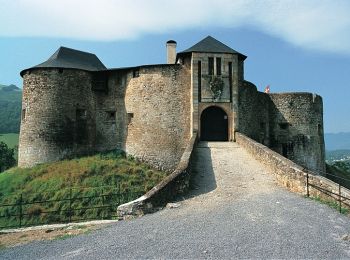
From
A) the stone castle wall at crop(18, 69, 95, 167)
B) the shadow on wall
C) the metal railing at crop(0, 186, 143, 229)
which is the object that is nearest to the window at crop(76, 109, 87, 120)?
the stone castle wall at crop(18, 69, 95, 167)

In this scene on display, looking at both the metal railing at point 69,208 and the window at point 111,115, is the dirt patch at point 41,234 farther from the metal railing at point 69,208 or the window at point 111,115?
the window at point 111,115

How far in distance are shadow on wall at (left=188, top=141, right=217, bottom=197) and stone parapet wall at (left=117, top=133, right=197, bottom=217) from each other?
1.02 ft

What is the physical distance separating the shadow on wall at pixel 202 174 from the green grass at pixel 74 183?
3924 millimetres

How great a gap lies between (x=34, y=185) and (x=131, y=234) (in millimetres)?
14643

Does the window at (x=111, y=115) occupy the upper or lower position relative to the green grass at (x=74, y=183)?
upper

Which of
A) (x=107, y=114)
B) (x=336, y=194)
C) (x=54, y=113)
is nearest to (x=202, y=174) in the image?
(x=336, y=194)

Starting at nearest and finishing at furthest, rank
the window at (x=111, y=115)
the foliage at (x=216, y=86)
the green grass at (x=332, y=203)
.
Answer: the green grass at (x=332, y=203) < the foliage at (x=216, y=86) < the window at (x=111, y=115)

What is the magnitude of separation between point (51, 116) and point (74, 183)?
19.2 feet

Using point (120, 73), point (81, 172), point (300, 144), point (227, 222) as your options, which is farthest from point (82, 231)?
point (300, 144)

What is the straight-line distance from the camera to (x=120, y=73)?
25.2m

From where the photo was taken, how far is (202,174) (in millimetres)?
14203

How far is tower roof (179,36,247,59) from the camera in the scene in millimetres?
22550

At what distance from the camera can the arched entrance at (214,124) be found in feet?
74.0

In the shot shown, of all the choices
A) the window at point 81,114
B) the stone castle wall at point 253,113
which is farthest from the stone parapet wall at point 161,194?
the window at point 81,114
